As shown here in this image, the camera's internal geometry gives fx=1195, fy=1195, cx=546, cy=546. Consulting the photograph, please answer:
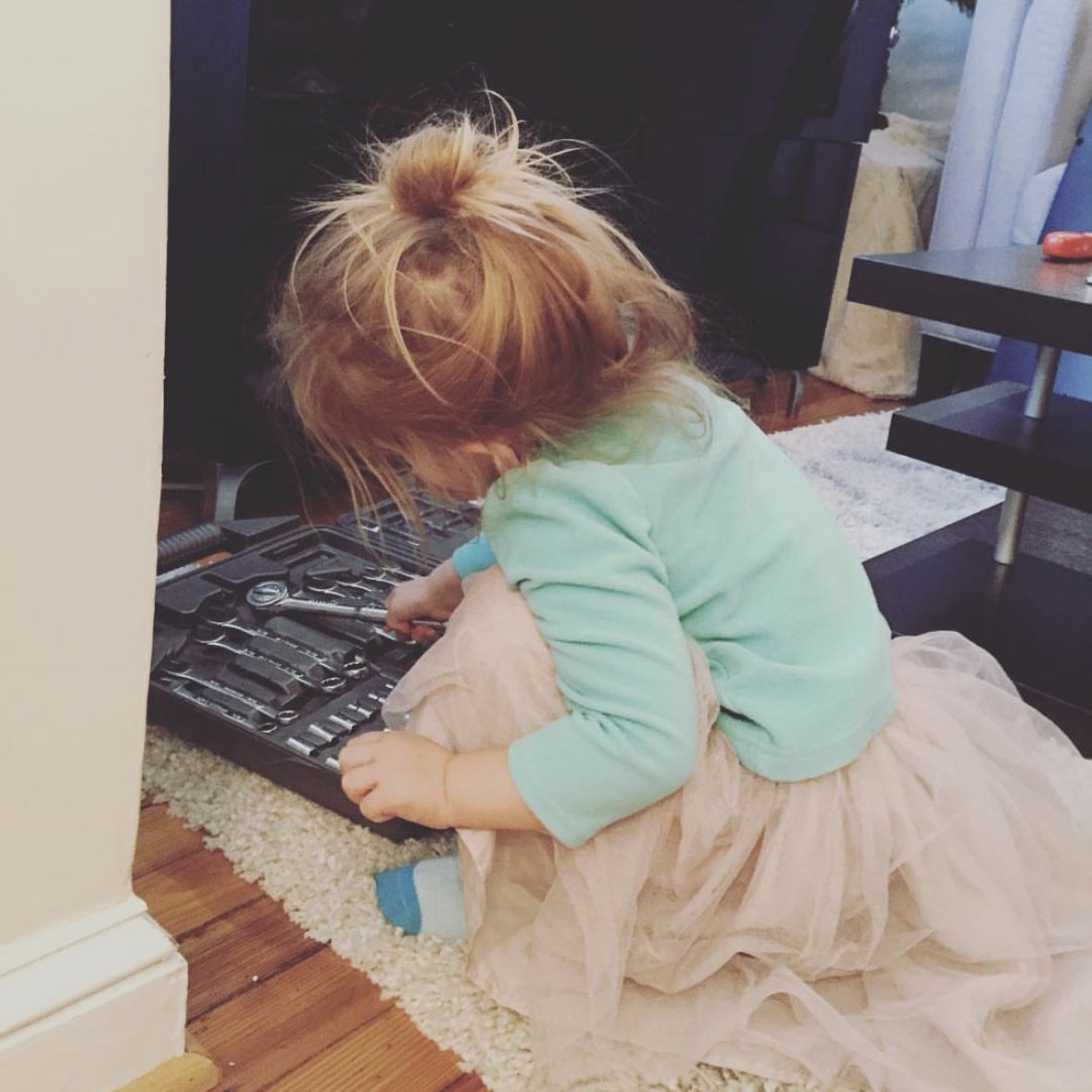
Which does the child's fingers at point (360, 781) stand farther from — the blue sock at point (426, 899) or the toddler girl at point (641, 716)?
the blue sock at point (426, 899)

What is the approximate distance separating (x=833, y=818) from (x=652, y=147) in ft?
4.40

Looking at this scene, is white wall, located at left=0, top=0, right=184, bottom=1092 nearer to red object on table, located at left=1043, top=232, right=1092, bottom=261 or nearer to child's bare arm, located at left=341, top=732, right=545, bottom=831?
child's bare arm, located at left=341, top=732, right=545, bottom=831

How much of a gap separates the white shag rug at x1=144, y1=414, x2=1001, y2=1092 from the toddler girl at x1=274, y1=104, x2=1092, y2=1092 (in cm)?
2

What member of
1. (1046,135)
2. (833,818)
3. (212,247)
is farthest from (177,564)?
(1046,135)

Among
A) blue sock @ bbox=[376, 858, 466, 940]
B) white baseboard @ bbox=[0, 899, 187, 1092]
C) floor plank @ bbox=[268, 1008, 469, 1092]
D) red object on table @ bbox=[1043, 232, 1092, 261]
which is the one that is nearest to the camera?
white baseboard @ bbox=[0, 899, 187, 1092]

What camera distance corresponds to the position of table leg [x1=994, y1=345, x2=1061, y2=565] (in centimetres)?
147

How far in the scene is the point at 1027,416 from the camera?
4.84ft

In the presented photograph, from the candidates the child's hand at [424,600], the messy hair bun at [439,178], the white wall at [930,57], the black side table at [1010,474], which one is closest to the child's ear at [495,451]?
the messy hair bun at [439,178]

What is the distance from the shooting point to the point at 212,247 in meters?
1.34

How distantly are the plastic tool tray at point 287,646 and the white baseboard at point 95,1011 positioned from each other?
10.1 inches

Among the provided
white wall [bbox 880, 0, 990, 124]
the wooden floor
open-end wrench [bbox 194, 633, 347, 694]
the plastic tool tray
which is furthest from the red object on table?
white wall [bbox 880, 0, 990, 124]

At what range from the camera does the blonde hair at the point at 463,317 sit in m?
0.67

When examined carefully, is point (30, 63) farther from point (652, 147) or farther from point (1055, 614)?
point (652, 147)

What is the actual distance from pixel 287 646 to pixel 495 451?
41cm
